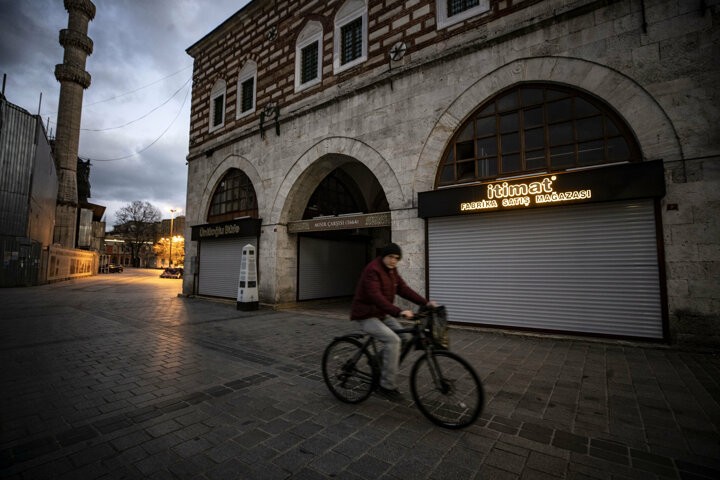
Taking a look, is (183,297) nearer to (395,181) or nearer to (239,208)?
(239,208)

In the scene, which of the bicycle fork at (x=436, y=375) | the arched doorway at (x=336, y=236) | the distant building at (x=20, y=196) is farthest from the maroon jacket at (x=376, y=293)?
the distant building at (x=20, y=196)

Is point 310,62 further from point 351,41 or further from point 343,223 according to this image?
point 343,223

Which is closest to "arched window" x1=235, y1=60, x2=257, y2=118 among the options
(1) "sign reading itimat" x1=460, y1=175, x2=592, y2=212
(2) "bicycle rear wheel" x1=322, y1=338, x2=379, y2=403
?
(1) "sign reading itimat" x1=460, y1=175, x2=592, y2=212

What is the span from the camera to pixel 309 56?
12977 mm

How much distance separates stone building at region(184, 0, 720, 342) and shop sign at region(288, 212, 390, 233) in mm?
75

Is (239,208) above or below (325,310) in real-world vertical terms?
above

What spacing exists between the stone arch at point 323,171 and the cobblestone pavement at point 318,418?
17.0 ft

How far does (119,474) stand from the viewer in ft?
8.54

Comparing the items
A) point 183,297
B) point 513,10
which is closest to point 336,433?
point 513,10

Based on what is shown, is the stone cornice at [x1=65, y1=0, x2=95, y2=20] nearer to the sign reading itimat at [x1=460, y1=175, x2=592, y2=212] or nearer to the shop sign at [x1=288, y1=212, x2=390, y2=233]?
the shop sign at [x1=288, y1=212, x2=390, y2=233]

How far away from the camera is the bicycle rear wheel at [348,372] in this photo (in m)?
3.93

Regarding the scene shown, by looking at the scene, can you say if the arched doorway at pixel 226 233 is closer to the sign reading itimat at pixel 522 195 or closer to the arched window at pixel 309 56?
the arched window at pixel 309 56

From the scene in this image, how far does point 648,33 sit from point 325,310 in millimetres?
11167

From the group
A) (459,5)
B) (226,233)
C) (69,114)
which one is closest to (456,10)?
(459,5)
